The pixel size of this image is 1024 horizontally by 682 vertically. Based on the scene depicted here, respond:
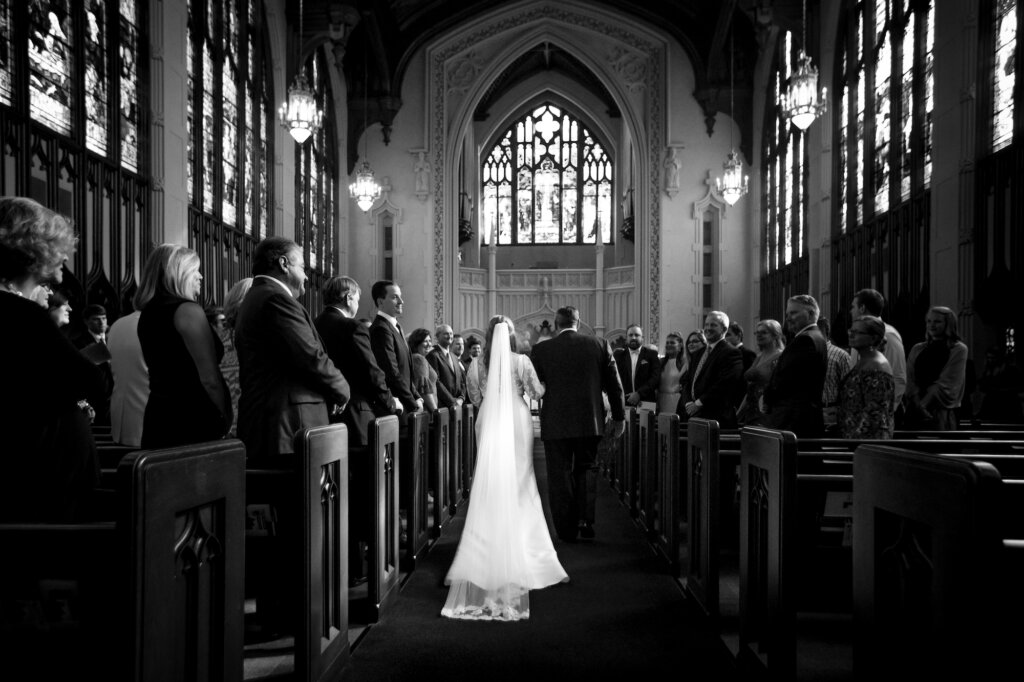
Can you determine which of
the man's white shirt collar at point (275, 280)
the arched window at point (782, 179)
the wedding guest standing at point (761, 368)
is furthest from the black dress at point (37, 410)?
the arched window at point (782, 179)

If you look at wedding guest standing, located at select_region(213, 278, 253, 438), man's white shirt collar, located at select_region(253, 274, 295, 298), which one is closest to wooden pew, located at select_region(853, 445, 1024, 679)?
man's white shirt collar, located at select_region(253, 274, 295, 298)

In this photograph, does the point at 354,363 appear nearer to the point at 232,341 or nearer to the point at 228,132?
the point at 232,341

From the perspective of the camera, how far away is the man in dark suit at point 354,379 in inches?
162

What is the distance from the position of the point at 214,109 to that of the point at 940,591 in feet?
35.6

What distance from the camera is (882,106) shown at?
10617mm

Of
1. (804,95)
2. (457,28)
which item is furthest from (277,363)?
(457,28)

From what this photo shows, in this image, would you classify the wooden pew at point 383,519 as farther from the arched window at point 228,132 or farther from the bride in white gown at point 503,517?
the arched window at point 228,132

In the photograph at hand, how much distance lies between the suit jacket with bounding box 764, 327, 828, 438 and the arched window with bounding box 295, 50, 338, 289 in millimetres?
10723

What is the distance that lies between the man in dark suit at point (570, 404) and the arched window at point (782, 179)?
8801 mm

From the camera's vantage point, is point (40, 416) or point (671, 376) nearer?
point (40, 416)

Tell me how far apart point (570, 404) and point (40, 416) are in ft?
13.2

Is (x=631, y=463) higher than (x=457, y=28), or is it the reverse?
(x=457, y=28)

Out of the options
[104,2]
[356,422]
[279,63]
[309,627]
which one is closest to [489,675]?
[309,627]

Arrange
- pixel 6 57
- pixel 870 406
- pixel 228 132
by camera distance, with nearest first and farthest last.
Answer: pixel 870 406 < pixel 6 57 < pixel 228 132
